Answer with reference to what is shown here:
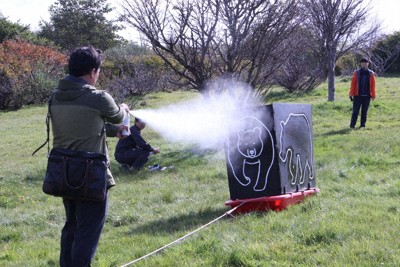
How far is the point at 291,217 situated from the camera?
18.7 feet

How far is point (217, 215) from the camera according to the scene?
20.8ft

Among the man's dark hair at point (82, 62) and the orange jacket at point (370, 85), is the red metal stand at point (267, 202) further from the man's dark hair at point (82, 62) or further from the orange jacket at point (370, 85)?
the orange jacket at point (370, 85)

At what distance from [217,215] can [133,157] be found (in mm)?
4480

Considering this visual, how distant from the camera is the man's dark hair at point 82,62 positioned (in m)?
4.21

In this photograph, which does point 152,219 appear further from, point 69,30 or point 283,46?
point 69,30

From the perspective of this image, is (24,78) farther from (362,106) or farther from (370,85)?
(370,85)

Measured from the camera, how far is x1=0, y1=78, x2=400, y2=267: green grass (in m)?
4.60

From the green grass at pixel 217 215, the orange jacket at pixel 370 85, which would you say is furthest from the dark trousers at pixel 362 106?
the green grass at pixel 217 215

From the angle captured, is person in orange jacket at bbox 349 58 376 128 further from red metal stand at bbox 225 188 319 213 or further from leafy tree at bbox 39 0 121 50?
leafy tree at bbox 39 0 121 50

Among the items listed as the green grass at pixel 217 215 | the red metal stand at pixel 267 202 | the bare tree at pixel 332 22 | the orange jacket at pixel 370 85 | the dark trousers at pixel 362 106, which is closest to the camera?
the green grass at pixel 217 215

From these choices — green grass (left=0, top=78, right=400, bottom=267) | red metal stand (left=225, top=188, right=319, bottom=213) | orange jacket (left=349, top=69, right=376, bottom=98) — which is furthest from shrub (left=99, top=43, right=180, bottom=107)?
red metal stand (left=225, top=188, right=319, bottom=213)

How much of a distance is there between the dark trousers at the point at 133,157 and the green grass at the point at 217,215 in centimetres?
32

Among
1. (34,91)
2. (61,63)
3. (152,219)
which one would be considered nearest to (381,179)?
(152,219)

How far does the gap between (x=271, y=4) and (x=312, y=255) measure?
24.8ft
